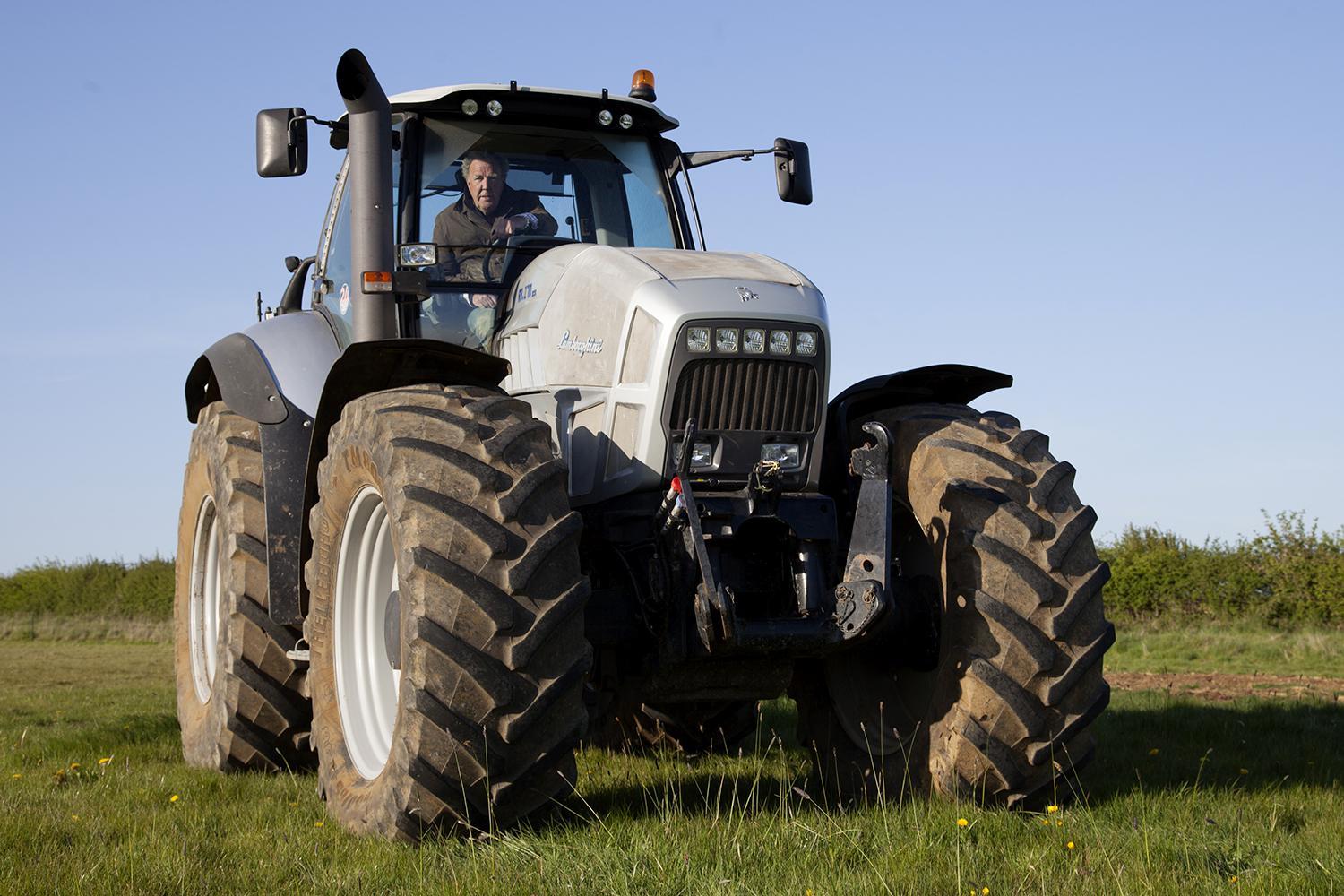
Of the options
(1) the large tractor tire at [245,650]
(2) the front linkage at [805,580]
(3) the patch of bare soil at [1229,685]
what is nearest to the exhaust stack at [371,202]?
(1) the large tractor tire at [245,650]

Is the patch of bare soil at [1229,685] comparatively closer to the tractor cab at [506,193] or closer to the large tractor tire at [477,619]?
the tractor cab at [506,193]

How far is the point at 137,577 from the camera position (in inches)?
1406

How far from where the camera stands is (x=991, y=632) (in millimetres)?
4898

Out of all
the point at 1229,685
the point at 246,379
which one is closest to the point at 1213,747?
the point at 246,379

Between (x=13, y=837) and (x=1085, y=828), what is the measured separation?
11.8 ft

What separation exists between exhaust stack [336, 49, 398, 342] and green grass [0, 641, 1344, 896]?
6.50 feet

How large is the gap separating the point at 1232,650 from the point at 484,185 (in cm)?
1399

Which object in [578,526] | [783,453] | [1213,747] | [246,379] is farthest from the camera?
[1213,747]

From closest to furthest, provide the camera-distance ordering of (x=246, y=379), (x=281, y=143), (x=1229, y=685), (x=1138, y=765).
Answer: (x=281, y=143) < (x=246, y=379) < (x=1138, y=765) < (x=1229, y=685)

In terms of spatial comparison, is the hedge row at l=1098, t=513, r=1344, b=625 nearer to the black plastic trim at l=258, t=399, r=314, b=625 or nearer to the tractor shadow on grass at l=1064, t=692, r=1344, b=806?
the tractor shadow on grass at l=1064, t=692, r=1344, b=806

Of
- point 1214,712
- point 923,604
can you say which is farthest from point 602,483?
point 1214,712

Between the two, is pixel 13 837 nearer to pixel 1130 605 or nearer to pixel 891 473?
pixel 891 473

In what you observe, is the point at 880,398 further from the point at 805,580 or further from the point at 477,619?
the point at 477,619

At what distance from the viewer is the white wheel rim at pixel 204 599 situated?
24.7 feet
